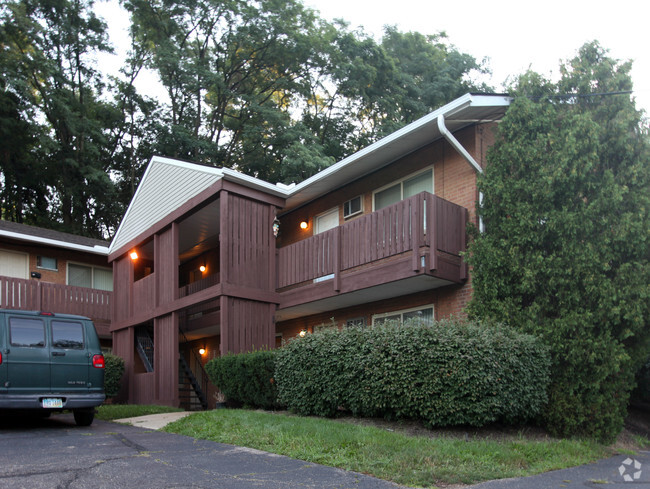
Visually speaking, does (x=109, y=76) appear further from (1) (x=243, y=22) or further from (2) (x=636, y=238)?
(2) (x=636, y=238)

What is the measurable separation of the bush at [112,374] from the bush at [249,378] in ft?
19.4

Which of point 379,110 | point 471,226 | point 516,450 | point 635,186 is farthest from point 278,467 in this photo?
point 379,110

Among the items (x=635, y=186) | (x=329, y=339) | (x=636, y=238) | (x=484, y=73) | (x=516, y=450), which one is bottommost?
(x=516, y=450)

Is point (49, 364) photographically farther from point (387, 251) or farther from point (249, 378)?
point (387, 251)

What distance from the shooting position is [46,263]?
21828 mm

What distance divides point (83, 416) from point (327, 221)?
7527mm

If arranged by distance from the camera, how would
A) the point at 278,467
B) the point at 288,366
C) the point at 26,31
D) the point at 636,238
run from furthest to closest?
1. the point at 26,31
2. the point at 288,366
3. the point at 636,238
4. the point at 278,467

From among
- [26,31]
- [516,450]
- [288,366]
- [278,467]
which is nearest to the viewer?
[278,467]

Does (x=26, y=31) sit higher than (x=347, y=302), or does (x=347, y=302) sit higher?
(x=26, y=31)

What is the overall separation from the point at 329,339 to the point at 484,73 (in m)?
25.8

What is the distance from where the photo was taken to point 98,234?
1372 inches

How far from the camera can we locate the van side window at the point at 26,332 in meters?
10.3

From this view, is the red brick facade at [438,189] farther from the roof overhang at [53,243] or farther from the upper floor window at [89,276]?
the upper floor window at [89,276]

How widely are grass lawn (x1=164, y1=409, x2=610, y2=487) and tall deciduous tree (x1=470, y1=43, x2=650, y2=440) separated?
119 centimetres
